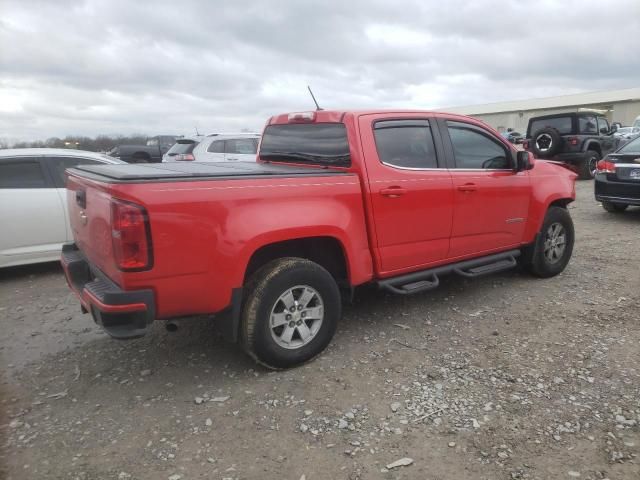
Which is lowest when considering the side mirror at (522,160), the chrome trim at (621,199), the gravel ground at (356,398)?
the gravel ground at (356,398)

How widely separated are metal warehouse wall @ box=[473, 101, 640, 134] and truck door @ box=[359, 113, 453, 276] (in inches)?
1771

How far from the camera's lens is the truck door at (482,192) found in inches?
169

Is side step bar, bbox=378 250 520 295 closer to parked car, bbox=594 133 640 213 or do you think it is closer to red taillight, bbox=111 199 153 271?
red taillight, bbox=111 199 153 271

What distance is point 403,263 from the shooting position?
3.95m

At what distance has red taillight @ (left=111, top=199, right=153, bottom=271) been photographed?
8.83ft

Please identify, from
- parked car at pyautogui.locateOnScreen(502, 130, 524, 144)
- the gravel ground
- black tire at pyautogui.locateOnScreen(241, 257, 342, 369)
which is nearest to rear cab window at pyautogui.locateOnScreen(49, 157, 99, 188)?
the gravel ground

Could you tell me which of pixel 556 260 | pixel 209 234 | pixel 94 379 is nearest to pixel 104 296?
pixel 209 234

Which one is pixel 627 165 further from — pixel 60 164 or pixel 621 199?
pixel 60 164

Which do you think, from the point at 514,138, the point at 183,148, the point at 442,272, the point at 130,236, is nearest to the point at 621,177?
the point at 442,272

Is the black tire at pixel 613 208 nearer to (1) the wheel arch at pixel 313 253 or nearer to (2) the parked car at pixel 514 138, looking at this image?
(1) the wheel arch at pixel 313 253

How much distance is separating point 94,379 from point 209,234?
1.41 m

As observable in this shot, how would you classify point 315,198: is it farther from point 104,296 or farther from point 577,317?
point 577,317

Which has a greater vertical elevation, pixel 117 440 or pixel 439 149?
pixel 439 149

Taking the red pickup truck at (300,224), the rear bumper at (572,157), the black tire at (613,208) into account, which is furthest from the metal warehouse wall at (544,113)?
the red pickup truck at (300,224)
